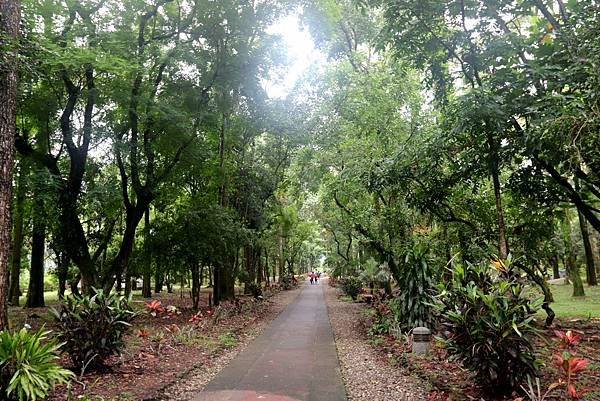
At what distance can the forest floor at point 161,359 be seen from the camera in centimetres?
591

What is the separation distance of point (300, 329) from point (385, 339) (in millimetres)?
3424

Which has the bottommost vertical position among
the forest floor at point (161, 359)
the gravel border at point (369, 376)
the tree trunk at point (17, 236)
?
the gravel border at point (369, 376)

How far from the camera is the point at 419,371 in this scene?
6.73 metres

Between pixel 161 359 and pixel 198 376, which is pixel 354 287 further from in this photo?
pixel 198 376

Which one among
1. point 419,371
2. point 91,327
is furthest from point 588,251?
point 91,327

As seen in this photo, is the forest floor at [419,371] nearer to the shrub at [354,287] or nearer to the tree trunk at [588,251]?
the tree trunk at [588,251]

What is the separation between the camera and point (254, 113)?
1577 cm

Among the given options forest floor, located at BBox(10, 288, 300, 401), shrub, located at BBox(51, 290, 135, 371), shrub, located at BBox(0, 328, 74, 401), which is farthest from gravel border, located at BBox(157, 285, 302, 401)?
shrub, located at BBox(0, 328, 74, 401)

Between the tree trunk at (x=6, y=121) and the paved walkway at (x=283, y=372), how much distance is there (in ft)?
10.3

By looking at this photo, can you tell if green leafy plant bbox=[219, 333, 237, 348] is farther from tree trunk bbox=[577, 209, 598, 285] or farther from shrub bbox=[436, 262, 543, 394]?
tree trunk bbox=[577, 209, 598, 285]

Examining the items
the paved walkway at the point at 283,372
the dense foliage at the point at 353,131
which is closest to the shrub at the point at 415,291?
the dense foliage at the point at 353,131

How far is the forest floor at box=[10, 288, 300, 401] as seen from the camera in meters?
5.91

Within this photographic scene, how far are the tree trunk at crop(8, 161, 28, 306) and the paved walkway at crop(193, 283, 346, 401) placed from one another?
299 inches

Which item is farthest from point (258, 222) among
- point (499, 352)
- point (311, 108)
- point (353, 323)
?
point (499, 352)
